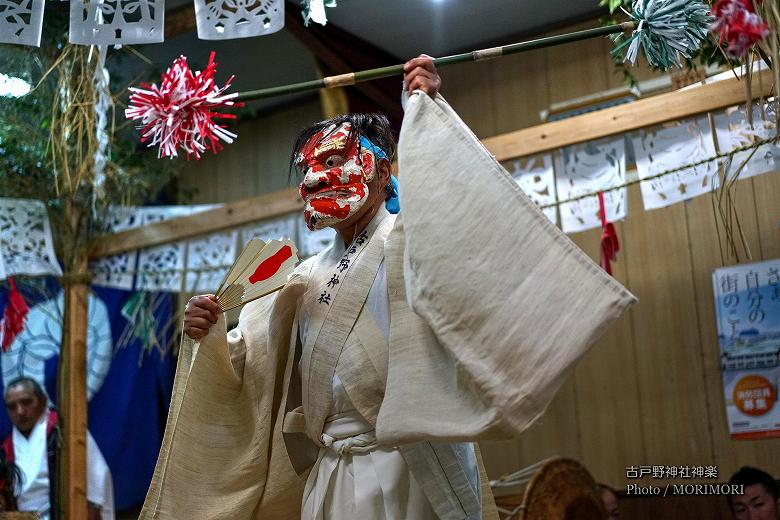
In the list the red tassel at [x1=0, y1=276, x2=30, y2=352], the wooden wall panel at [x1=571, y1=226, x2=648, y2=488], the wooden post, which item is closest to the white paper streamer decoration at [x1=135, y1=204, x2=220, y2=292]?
the wooden post

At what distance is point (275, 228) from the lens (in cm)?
541

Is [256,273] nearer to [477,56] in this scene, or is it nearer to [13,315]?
[477,56]

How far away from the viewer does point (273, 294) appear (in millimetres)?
2682

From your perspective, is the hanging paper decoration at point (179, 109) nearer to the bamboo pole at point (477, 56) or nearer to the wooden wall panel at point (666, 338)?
the bamboo pole at point (477, 56)

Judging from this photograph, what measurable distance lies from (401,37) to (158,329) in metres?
2.66

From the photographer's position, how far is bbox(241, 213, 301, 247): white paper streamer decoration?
5.36 meters

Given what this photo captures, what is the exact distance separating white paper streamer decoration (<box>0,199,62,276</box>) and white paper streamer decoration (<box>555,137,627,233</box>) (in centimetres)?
299

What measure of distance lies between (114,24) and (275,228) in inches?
101

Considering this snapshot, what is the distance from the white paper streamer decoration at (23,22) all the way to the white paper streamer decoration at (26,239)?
108 inches

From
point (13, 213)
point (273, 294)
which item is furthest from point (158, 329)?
point (273, 294)

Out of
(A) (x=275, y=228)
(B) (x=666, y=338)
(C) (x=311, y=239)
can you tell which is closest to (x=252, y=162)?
(A) (x=275, y=228)

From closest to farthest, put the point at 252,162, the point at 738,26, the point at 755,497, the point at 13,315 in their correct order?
the point at 738,26, the point at 755,497, the point at 13,315, the point at 252,162

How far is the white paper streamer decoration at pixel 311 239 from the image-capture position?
521cm

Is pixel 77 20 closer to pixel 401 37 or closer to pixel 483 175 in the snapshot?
pixel 483 175
